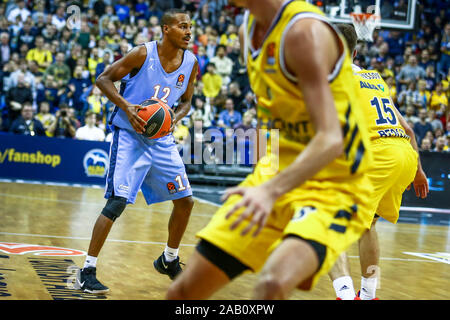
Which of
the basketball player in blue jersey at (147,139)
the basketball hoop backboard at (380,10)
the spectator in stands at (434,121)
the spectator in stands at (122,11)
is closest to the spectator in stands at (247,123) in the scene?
the basketball hoop backboard at (380,10)

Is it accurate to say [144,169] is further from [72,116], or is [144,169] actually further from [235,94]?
[235,94]

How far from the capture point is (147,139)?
5098mm

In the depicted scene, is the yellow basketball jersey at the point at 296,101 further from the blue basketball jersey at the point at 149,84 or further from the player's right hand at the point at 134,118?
the blue basketball jersey at the point at 149,84

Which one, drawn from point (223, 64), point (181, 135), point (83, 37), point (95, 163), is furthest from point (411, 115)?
point (83, 37)

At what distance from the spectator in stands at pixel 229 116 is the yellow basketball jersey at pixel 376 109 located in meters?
9.66

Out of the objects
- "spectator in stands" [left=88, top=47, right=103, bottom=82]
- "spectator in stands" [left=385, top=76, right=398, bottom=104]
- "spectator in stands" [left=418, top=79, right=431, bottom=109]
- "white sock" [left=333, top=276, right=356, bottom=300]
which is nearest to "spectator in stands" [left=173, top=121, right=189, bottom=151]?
"spectator in stands" [left=88, top=47, right=103, bottom=82]

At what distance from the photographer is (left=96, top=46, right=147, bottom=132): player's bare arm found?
4.86 meters

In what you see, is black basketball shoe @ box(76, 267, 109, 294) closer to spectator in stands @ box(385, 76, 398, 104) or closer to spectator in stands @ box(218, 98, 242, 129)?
spectator in stands @ box(218, 98, 242, 129)

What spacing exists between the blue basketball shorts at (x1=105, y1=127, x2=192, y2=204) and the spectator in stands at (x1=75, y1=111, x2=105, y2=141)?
8356mm

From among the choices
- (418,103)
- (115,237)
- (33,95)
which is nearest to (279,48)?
(115,237)

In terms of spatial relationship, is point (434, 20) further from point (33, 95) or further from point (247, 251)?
point (247, 251)

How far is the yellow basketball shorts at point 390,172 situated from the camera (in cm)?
442
